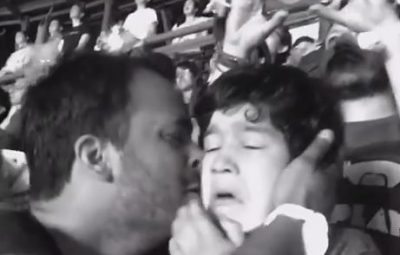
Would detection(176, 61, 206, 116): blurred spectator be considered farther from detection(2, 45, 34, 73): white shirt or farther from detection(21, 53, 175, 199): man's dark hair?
detection(2, 45, 34, 73): white shirt

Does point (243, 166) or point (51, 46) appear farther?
point (51, 46)

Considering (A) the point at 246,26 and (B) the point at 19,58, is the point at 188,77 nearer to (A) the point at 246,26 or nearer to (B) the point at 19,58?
(A) the point at 246,26

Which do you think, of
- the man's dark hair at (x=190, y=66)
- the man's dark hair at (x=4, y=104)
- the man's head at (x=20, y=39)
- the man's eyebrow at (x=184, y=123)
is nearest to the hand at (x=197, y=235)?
the man's eyebrow at (x=184, y=123)

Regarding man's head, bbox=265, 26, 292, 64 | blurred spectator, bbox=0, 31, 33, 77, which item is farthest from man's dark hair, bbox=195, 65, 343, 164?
blurred spectator, bbox=0, 31, 33, 77

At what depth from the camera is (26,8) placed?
292 centimetres

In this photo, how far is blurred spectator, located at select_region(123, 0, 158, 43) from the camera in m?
1.93

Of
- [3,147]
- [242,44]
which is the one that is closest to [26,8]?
[3,147]

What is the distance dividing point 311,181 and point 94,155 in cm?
18

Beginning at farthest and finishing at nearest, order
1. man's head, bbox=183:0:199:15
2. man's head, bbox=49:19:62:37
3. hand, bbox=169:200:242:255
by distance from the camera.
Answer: man's head, bbox=49:19:62:37 → man's head, bbox=183:0:199:15 → hand, bbox=169:200:242:255

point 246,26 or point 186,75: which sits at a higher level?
point 246,26

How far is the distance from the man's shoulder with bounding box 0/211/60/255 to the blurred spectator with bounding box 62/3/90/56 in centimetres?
106

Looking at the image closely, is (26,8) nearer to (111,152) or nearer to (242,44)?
(242,44)

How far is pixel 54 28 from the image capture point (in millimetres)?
2383

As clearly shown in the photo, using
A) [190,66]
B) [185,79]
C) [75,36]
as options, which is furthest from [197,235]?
[75,36]
